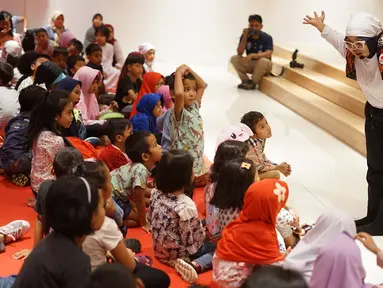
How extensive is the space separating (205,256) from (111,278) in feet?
3.74

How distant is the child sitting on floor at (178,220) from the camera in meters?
2.77

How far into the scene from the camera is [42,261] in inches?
67.8

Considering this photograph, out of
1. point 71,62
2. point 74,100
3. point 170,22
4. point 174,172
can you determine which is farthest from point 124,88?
point 170,22

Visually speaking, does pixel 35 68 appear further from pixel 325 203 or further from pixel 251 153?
pixel 325 203

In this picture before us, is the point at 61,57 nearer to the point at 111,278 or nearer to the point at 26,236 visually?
the point at 26,236

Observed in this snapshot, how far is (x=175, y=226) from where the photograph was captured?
2.81 meters

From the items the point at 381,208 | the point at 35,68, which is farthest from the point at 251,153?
the point at 35,68

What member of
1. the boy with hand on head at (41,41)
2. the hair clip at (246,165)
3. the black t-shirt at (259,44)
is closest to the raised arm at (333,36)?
the hair clip at (246,165)

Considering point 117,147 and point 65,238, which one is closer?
point 65,238

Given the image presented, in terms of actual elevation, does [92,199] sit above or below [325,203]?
above

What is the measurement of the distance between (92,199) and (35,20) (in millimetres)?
7981

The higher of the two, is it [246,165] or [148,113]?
[246,165]

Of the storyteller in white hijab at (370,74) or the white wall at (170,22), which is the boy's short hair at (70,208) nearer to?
the storyteller in white hijab at (370,74)

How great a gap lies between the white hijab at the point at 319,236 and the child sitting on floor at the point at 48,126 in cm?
169
